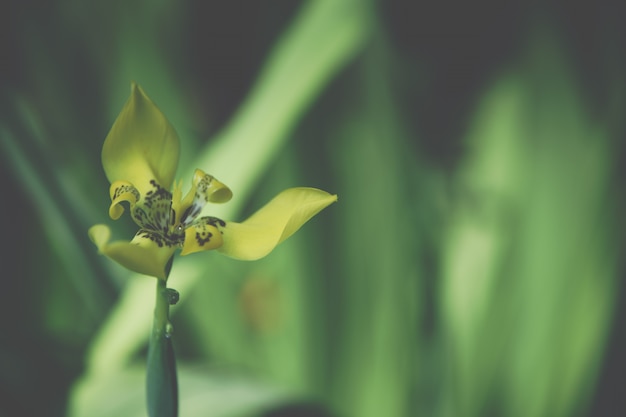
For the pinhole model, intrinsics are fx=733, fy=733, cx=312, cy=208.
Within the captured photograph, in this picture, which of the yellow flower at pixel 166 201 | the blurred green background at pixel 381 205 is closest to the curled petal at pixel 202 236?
the yellow flower at pixel 166 201

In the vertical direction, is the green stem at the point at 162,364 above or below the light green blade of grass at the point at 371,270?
below

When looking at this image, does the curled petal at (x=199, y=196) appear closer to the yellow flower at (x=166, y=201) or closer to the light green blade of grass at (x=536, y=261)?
the yellow flower at (x=166, y=201)

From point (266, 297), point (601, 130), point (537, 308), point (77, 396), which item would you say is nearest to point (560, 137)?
point (601, 130)

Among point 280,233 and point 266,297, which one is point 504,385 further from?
point 280,233

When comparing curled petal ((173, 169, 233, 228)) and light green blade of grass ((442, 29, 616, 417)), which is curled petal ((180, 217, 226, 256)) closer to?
curled petal ((173, 169, 233, 228))

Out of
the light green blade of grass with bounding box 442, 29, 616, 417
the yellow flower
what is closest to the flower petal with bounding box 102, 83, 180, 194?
the yellow flower

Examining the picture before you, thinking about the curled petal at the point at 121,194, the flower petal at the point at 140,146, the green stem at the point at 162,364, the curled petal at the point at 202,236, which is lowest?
the green stem at the point at 162,364

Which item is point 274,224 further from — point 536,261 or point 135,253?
point 536,261
